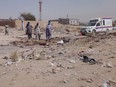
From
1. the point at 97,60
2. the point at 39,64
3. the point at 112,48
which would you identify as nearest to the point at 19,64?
the point at 39,64

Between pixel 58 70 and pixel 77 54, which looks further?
pixel 77 54

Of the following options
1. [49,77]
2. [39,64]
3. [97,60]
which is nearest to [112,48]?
[97,60]

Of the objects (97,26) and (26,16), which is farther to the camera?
(26,16)

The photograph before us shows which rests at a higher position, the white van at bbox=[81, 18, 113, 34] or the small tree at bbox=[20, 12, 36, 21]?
the small tree at bbox=[20, 12, 36, 21]

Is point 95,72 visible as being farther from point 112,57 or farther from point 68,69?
point 112,57

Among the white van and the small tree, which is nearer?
the white van

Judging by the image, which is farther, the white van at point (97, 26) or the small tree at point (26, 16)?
the small tree at point (26, 16)

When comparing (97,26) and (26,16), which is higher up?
(26,16)

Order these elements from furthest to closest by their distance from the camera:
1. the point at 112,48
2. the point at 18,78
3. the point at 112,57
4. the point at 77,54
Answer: the point at 112,48 < the point at 77,54 < the point at 112,57 < the point at 18,78

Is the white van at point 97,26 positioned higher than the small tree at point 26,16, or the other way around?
the small tree at point 26,16

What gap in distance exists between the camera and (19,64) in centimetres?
1229

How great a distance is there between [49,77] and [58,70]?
81cm

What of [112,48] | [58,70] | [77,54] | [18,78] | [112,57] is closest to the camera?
[18,78]

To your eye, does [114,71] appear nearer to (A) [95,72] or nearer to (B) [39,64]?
(A) [95,72]
